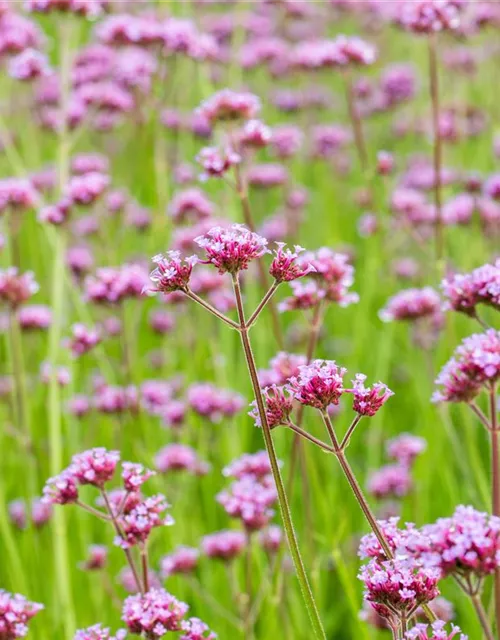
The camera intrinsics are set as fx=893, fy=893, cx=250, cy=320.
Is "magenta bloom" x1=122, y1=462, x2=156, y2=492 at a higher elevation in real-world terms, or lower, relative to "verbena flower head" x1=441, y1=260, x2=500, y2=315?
lower

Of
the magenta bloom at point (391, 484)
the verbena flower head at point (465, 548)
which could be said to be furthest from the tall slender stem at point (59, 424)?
the verbena flower head at point (465, 548)

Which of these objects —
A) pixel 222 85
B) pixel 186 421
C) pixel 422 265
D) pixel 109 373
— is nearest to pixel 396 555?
pixel 186 421

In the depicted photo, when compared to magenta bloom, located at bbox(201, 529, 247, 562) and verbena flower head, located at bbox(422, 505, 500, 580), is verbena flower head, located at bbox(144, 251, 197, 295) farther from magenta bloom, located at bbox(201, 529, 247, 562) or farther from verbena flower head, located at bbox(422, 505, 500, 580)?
magenta bloom, located at bbox(201, 529, 247, 562)

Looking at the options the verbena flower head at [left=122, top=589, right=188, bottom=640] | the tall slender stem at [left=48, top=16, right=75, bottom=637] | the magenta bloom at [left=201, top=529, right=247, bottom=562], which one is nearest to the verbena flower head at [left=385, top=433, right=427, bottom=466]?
the magenta bloom at [left=201, top=529, right=247, bottom=562]

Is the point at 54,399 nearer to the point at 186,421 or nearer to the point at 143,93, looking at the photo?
the point at 186,421

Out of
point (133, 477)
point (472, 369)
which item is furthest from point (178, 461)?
point (472, 369)
